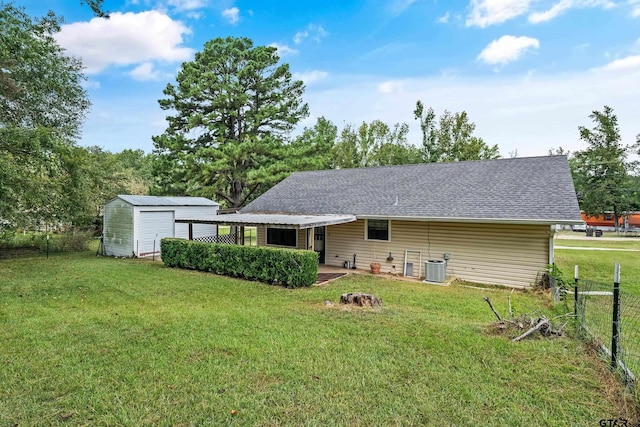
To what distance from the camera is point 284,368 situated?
4.05m

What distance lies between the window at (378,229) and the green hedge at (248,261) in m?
3.34

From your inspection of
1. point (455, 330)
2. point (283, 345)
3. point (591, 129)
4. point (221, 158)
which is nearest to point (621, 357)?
point (455, 330)

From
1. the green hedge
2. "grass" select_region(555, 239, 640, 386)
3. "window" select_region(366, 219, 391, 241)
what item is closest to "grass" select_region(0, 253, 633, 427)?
"grass" select_region(555, 239, 640, 386)

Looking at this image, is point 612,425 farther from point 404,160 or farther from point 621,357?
point 404,160

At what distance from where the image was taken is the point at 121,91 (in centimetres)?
1917

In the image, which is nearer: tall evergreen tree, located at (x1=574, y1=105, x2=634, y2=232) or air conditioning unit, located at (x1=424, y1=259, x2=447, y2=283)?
air conditioning unit, located at (x1=424, y1=259, x2=447, y2=283)

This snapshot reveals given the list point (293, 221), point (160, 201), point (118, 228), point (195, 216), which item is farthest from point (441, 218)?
point (118, 228)

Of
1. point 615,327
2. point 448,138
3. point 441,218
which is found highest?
point 448,138

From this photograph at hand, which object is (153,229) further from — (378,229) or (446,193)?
(446,193)

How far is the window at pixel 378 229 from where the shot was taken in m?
11.9

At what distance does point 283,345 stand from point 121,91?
20.1m

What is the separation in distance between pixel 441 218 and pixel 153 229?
13.0 m

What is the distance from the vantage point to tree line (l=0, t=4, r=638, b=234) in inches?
483

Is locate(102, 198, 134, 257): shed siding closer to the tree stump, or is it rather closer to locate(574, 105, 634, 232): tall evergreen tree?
the tree stump
